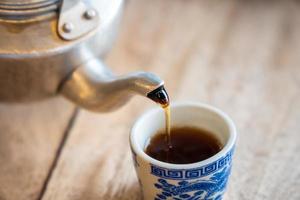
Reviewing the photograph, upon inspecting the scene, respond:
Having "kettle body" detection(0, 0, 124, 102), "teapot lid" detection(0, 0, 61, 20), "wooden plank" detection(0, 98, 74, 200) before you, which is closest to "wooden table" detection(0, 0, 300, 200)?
"wooden plank" detection(0, 98, 74, 200)

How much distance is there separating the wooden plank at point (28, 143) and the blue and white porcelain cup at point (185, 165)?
18 cm

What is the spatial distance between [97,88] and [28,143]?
16cm

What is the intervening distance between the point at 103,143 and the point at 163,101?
19 centimetres

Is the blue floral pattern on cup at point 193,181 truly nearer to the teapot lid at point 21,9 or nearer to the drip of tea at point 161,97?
the drip of tea at point 161,97

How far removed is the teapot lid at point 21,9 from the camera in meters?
0.76

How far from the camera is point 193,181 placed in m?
0.68

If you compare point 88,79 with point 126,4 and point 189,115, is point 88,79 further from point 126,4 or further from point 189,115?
point 126,4

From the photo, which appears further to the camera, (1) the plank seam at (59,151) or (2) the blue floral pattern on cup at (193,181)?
(1) the plank seam at (59,151)

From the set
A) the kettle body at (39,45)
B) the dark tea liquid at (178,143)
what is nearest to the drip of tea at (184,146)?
the dark tea liquid at (178,143)

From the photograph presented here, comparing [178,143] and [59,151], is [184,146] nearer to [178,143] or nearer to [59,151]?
[178,143]

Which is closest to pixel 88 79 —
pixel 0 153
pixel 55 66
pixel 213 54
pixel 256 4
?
pixel 55 66

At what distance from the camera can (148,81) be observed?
72 centimetres

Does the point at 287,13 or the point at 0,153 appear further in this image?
the point at 287,13

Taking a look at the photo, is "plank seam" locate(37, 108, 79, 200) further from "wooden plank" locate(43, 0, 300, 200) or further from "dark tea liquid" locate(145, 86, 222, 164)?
"dark tea liquid" locate(145, 86, 222, 164)
